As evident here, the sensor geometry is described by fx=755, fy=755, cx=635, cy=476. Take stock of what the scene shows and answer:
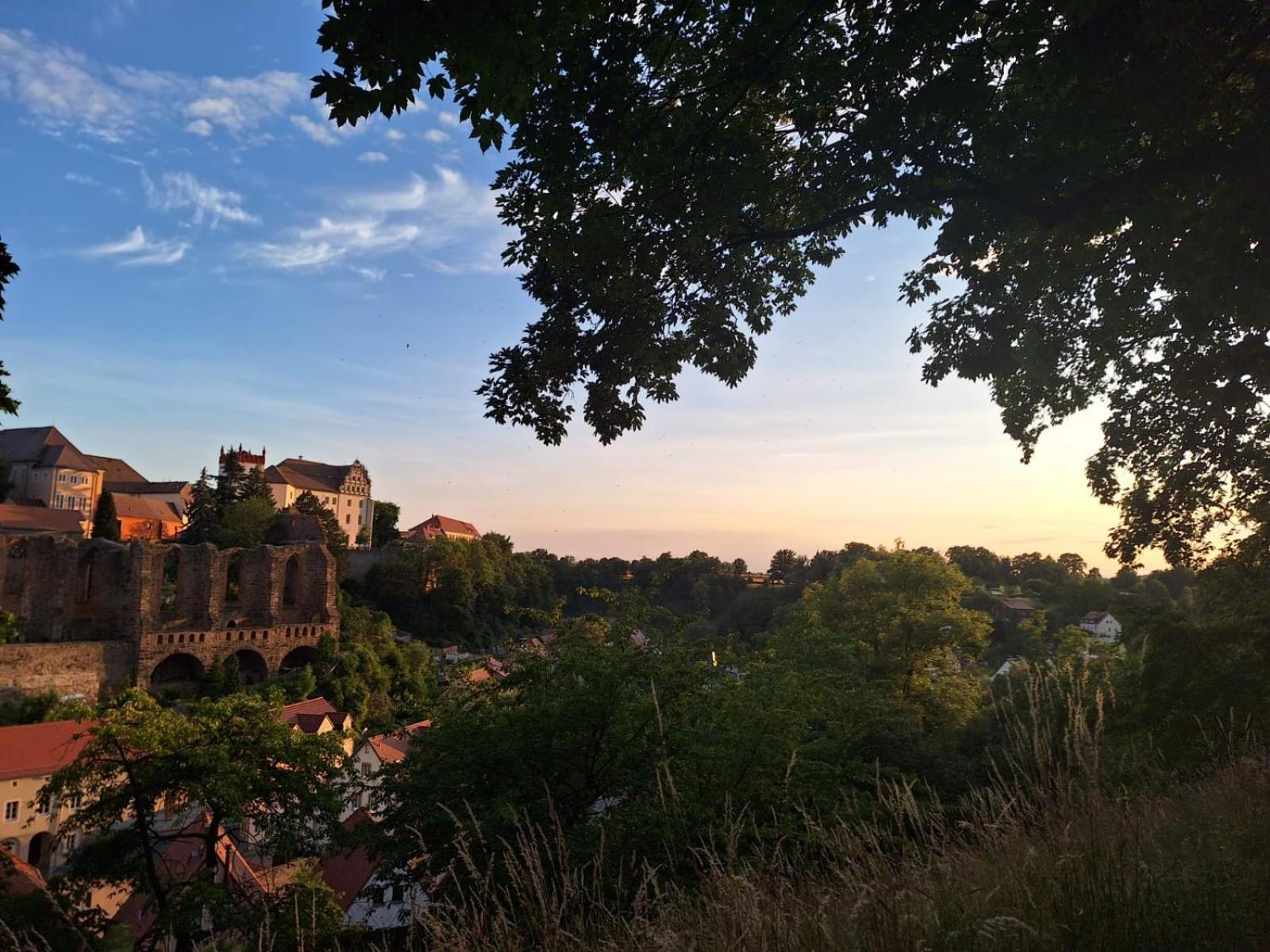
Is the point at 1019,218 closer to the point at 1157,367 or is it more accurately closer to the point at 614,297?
the point at 1157,367

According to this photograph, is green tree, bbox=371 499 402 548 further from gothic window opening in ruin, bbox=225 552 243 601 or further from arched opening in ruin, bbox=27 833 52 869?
arched opening in ruin, bbox=27 833 52 869

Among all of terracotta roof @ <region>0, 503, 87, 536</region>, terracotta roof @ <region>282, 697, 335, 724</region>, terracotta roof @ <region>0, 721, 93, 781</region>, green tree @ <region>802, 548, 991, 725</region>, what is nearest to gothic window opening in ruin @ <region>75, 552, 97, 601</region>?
terracotta roof @ <region>0, 503, 87, 536</region>

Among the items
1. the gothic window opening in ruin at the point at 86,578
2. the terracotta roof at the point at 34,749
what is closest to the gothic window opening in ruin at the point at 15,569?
the gothic window opening in ruin at the point at 86,578

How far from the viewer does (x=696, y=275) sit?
7.50m

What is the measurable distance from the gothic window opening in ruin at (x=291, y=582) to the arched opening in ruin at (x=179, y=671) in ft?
22.6

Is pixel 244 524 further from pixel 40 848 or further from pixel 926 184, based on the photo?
pixel 926 184

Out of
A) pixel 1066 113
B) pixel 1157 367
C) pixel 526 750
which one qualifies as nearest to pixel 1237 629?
pixel 1157 367

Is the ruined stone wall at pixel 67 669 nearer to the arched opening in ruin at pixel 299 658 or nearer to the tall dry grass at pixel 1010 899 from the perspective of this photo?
the arched opening in ruin at pixel 299 658

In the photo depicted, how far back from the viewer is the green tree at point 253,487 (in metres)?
56.8

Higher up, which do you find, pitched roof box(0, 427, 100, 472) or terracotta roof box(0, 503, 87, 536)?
pitched roof box(0, 427, 100, 472)

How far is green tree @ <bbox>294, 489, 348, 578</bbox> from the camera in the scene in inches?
2201

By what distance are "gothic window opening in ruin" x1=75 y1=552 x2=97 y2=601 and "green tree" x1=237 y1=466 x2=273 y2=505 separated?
51.4ft

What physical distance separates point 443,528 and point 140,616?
63.1m

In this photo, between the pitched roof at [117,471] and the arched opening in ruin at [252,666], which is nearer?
the arched opening in ruin at [252,666]
